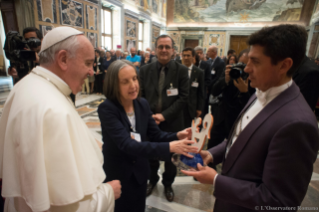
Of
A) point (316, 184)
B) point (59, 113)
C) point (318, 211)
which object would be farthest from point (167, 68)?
point (316, 184)

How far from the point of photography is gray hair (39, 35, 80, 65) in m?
0.99

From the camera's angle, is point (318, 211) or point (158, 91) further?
point (158, 91)

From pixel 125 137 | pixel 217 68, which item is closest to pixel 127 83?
pixel 125 137

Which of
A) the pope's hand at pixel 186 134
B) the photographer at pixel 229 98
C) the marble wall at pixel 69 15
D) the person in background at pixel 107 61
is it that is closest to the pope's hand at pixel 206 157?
the pope's hand at pixel 186 134

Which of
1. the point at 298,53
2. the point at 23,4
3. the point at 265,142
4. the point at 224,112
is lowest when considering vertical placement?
the point at 224,112

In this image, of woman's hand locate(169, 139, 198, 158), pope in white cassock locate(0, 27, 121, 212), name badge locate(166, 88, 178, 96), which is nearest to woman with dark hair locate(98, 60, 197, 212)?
woman's hand locate(169, 139, 198, 158)

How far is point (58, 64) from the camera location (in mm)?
1004

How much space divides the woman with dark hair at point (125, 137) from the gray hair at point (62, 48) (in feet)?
1.71

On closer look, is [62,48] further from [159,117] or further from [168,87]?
[168,87]

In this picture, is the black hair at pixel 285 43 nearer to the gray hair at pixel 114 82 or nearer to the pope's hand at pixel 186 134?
the pope's hand at pixel 186 134

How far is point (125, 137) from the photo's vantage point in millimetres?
1443

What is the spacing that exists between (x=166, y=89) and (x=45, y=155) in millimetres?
1834

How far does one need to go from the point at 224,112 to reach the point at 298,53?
1.88m

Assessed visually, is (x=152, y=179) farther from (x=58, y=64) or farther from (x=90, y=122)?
(x=90, y=122)
